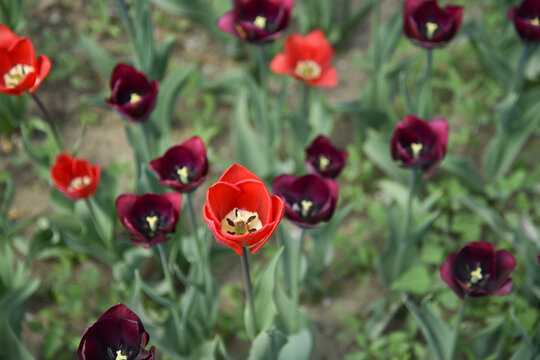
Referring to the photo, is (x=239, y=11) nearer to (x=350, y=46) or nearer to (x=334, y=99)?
(x=334, y=99)

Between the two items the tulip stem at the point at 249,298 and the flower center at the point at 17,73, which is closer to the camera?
the tulip stem at the point at 249,298

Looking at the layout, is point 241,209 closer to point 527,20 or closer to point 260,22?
point 260,22

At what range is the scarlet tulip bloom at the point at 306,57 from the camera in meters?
2.36

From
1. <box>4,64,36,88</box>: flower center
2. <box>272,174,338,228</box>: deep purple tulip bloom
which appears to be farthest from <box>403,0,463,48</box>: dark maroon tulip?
<box>4,64,36,88</box>: flower center

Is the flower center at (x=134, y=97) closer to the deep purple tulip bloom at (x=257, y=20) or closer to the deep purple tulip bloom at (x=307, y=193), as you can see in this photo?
the deep purple tulip bloom at (x=257, y=20)

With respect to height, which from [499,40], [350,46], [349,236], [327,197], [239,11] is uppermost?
[239,11]

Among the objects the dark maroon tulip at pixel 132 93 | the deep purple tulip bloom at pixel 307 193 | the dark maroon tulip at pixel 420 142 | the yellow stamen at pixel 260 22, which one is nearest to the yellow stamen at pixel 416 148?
the dark maroon tulip at pixel 420 142

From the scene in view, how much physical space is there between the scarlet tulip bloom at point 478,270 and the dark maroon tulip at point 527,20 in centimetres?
86

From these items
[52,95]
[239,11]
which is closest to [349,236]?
[239,11]

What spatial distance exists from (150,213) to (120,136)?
135cm

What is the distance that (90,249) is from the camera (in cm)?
227

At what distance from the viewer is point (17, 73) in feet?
6.66

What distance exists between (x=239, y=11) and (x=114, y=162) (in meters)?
1.07

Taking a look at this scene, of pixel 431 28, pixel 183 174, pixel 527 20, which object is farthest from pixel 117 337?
pixel 527 20
